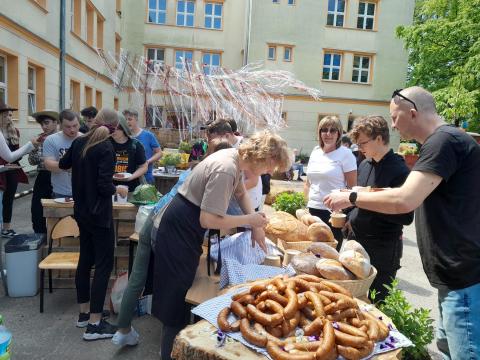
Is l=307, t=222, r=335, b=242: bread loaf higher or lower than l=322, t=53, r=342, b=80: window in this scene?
lower

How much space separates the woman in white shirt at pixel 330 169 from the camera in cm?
403

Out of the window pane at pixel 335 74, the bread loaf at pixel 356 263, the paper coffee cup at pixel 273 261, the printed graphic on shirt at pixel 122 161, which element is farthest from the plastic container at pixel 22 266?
the window pane at pixel 335 74

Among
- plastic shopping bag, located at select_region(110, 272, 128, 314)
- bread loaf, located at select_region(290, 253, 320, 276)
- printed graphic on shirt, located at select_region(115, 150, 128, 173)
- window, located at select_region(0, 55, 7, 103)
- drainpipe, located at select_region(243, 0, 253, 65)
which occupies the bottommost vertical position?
plastic shopping bag, located at select_region(110, 272, 128, 314)

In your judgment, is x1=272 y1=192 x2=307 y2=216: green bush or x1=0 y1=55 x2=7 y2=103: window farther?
x1=0 y1=55 x2=7 y2=103: window

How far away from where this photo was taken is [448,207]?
1948mm

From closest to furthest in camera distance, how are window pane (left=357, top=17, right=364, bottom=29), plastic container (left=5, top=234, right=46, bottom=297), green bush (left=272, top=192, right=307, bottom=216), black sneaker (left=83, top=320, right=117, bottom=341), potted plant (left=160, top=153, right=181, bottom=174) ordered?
1. black sneaker (left=83, top=320, right=117, bottom=341)
2. plastic container (left=5, top=234, right=46, bottom=297)
3. green bush (left=272, top=192, right=307, bottom=216)
4. potted plant (left=160, top=153, right=181, bottom=174)
5. window pane (left=357, top=17, right=364, bottom=29)

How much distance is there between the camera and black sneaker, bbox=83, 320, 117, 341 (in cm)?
331

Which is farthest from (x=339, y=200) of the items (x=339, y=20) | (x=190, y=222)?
(x=339, y=20)

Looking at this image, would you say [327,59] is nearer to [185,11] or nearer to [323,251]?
[185,11]

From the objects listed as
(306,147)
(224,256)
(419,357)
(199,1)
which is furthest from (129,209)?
(199,1)

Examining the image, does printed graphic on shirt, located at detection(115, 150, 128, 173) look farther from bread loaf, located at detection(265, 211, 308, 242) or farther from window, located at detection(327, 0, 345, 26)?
window, located at detection(327, 0, 345, 26)

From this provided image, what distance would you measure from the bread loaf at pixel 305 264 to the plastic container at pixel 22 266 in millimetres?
3031

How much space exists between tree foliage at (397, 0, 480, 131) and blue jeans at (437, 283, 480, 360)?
553 inches

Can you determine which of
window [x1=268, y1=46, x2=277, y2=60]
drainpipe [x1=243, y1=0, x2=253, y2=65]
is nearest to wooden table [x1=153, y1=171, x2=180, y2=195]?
drainpipe [x1=243, y1=0, x2=253, y2=65]
